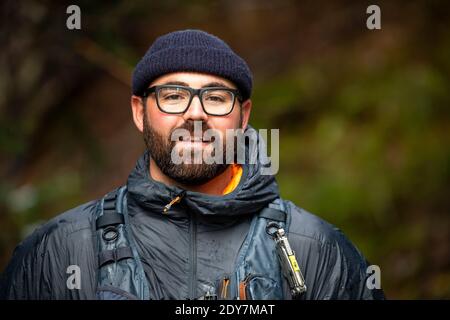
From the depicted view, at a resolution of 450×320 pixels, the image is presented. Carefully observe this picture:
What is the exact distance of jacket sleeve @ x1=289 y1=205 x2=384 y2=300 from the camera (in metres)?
2.89

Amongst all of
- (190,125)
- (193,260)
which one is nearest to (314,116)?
(190,125)

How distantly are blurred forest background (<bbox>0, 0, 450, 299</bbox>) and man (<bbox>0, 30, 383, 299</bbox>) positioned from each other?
9.09 feet

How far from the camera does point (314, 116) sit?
796 cm

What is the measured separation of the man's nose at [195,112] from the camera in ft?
9.58

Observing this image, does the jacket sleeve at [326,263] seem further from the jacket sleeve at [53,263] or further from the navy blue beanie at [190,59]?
the jacket sleeve at [53,263]

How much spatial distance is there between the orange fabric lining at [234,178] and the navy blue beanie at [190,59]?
14.6 inches

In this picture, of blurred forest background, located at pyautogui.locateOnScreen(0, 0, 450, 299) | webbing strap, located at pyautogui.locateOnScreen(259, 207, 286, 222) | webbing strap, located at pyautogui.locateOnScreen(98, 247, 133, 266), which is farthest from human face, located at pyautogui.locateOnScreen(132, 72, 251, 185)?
blurred forest background, located at pyautogui.locateOnScreen(0, 0, 450, 299)

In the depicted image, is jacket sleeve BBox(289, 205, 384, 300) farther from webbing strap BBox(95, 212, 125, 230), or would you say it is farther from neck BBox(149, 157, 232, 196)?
webbing strap BBox(95, 212, 125, 230)

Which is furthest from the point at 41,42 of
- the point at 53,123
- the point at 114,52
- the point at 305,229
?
the point at 305,229

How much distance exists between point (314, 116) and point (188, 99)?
5155mm

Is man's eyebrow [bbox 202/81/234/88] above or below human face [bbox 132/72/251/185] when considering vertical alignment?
above

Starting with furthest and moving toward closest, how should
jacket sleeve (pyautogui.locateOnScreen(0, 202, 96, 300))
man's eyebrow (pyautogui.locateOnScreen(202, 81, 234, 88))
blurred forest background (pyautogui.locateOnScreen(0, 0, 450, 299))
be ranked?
blurred forest background (pyautogui.locateOnScreen(0, 0, 450, 299)) < man's eyebrow (pyautogui.locateOnScreen(202, 81, 234, 88)) < jacket sleeve (pyautogui.locateOnScreen(0, 202, 96, 300))

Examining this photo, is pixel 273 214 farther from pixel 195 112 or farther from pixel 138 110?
pixel 138 110

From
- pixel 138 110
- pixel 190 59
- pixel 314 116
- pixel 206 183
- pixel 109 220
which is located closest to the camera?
pixel 109 220
